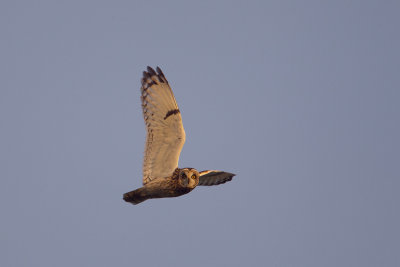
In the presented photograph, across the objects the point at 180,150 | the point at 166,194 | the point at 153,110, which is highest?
the point at 153,110

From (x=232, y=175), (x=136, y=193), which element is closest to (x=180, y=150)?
(x=136, y=193)

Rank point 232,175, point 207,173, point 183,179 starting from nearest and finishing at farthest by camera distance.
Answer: point 183,179 < point 207,173 < point 232,175

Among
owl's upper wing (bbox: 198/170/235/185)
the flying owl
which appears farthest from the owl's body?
owl's upper wing (bbox: 198/170/235/185)

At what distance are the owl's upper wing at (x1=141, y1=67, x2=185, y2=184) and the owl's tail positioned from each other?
31cm

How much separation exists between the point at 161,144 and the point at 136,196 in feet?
4.66

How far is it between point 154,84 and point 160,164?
6.38 feet

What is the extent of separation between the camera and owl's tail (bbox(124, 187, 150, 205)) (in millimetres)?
14023

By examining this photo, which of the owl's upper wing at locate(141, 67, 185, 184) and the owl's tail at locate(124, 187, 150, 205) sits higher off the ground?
the owl's upper wing at locate(141, 67, 185, 184)

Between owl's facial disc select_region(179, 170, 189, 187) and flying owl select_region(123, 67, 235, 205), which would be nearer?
owl's facial disc select_region(179, 170, 189, 187)

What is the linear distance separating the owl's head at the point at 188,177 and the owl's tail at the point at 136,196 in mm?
1030

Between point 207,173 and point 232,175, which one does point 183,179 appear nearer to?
point 207,173

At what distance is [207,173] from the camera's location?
14.7m

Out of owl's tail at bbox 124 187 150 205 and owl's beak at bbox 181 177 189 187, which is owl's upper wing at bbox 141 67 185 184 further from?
owl's beak at bbox 181 177 189 187

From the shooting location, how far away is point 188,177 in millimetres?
13516
